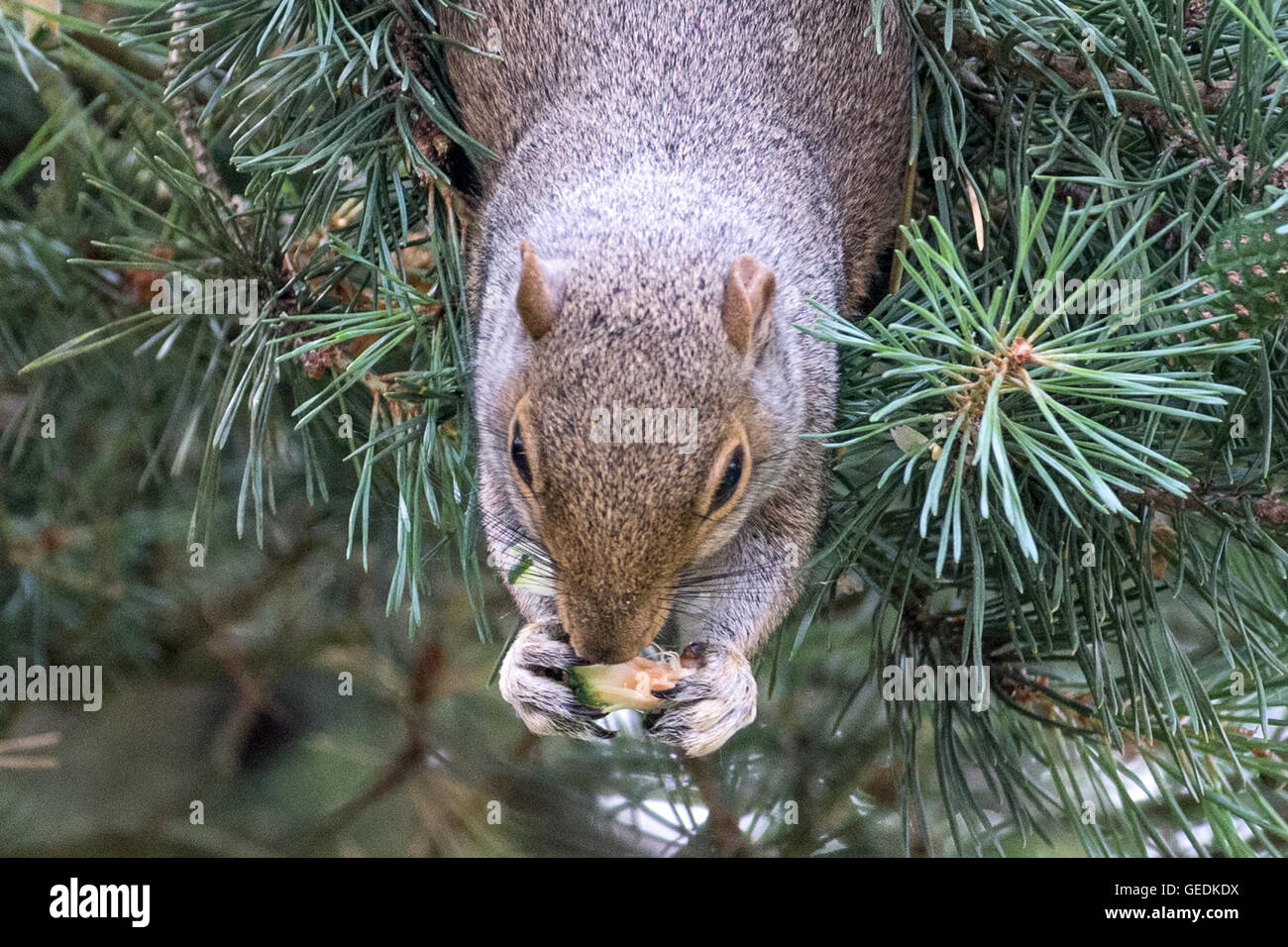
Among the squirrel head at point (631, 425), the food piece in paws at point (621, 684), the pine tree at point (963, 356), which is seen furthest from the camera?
the food piece in paws at point (621, 684)

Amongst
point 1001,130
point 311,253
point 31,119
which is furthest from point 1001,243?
point 31,119

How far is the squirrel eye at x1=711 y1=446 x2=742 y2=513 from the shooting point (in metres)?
1.13

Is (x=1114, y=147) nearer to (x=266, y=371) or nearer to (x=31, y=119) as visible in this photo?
(x=266, y=371)

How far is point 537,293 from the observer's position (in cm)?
113

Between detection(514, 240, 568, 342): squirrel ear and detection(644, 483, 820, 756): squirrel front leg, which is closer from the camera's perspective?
detection(514, 240, 568, 342): squirrel ear

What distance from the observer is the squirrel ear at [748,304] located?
1.15 metres

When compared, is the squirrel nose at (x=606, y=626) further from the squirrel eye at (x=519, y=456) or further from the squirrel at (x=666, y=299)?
the squirrel eye at (x=519, y=456)

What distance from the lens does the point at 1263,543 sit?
1.04m

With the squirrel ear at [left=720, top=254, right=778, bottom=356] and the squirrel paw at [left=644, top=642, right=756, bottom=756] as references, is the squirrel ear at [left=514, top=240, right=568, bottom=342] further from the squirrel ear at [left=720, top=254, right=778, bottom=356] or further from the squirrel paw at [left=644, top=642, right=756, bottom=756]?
the squirrel paw at [left=644, top=642, right=756, bottom=756]

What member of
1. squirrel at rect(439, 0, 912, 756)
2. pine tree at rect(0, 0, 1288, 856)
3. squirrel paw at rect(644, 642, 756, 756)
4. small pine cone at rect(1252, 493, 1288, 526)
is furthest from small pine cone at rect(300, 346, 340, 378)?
small pine cone at rect(1252, 493, 1288, 526)

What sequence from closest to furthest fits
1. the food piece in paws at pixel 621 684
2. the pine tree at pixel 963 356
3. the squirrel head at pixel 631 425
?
the pine tree at pixel 963 356, the squirrel head at pixel 631 425, the food piece in paws at pixel 621 684

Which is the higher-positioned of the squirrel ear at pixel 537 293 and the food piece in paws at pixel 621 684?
the squirrel ear at pixel 537 293

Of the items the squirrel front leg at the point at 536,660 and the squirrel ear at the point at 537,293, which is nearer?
the squirrel ear at the point at 537,293

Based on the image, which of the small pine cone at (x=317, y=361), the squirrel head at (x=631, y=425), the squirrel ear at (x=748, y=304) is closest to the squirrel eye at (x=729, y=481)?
the squirrel head at (x=631, y=425)
